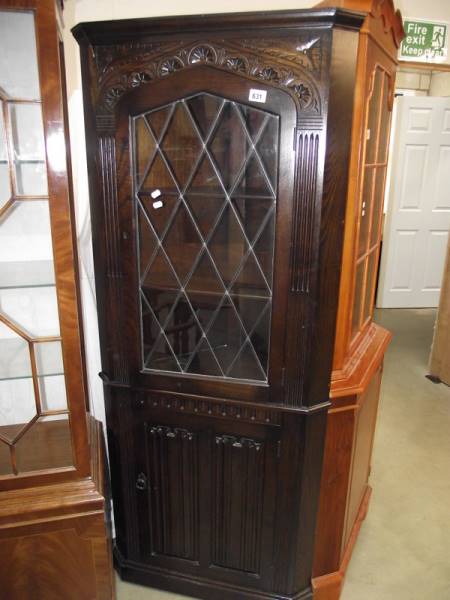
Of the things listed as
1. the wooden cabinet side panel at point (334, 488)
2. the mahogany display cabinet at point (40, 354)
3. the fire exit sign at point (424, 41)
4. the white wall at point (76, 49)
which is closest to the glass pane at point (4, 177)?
the mahogany display cabinet at point (40, 354)

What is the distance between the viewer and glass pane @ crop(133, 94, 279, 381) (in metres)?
1.33

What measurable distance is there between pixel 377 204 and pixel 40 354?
1.32 meters

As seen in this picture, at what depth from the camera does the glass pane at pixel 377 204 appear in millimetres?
1757

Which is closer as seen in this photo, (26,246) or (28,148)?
(28,148)

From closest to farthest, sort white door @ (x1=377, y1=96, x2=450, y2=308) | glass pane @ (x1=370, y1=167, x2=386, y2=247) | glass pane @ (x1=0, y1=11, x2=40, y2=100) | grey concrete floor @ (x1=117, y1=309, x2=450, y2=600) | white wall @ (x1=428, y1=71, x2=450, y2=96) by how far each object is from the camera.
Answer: glass pane @ (x1=0, y1=11, x2=40, y2=100) < glass pane @ (x1=370, y1=167, x2=386, y2=247) < grey concrete floor @ (x1=117, y1=309, x2=450, y2=600) < white door @ (x1=377, y1=96, x2=450, y2=308) < white wall @ (x1=428, y1=71, x2=450, y2=96)

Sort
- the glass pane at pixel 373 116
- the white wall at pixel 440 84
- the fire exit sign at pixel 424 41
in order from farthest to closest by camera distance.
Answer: the white wall at pixel 440 84
the fire exit sign at pixel 424 41
the glass pane at pixel 373 116

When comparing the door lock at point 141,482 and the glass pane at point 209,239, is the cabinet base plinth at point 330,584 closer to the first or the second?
the door lock at point 141,482

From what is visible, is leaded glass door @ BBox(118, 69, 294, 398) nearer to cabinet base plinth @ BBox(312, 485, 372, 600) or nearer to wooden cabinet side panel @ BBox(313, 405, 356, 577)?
wooden cabinet side panel @ BBox(313, 405, 356, 577)

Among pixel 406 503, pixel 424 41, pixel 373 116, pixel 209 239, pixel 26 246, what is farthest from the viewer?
pixel 424 41

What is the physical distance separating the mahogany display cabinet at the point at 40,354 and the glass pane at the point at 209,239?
268 mm

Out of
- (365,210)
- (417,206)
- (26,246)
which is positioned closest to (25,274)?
(26,246)

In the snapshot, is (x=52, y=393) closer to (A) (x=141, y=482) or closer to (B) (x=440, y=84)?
(A) (x=141, y=482)

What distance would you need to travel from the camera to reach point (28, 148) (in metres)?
1.20

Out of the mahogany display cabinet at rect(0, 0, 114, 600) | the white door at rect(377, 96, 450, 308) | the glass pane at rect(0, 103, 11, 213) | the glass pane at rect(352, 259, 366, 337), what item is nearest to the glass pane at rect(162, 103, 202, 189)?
the mahogany display cabinet at rect(0, 0, 114, 600)
